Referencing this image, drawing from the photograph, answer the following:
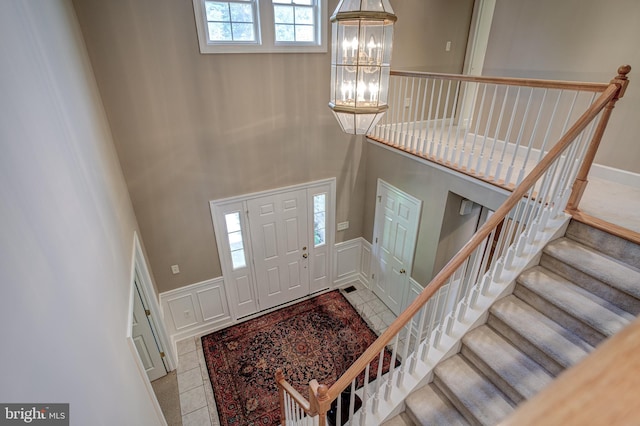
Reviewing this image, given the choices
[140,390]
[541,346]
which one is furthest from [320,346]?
[541,346]

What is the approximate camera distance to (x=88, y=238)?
184cm

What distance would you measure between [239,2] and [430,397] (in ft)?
14.1

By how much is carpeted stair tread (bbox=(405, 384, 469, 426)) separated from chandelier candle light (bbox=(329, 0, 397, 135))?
81.4 inches

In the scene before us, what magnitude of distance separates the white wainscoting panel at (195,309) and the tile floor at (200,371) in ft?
0.57

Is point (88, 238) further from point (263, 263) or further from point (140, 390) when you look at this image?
point (263, 263)

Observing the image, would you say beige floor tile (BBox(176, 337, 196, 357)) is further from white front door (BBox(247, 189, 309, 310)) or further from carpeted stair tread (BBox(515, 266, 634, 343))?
carpeted stair tread (BBox(515, 266, 634, 343))


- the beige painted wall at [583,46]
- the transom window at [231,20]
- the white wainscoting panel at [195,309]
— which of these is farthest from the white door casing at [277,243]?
the beige painted wall at [583,46]

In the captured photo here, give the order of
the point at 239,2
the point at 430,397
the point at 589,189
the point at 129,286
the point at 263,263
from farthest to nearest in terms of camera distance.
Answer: the point at 263,263
the point at 239,2
the point at 589,189
the point at 129,286
the point at 430,397

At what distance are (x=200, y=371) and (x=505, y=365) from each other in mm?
3607

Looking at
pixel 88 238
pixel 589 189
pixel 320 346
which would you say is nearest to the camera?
pixel 88 238

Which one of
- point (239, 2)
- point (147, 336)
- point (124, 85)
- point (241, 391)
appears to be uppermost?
point (239, 2)

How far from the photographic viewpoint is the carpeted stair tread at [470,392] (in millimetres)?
2070

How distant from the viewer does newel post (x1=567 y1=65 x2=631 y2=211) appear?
2.16m

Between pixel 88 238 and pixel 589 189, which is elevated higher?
pixel 88 238
